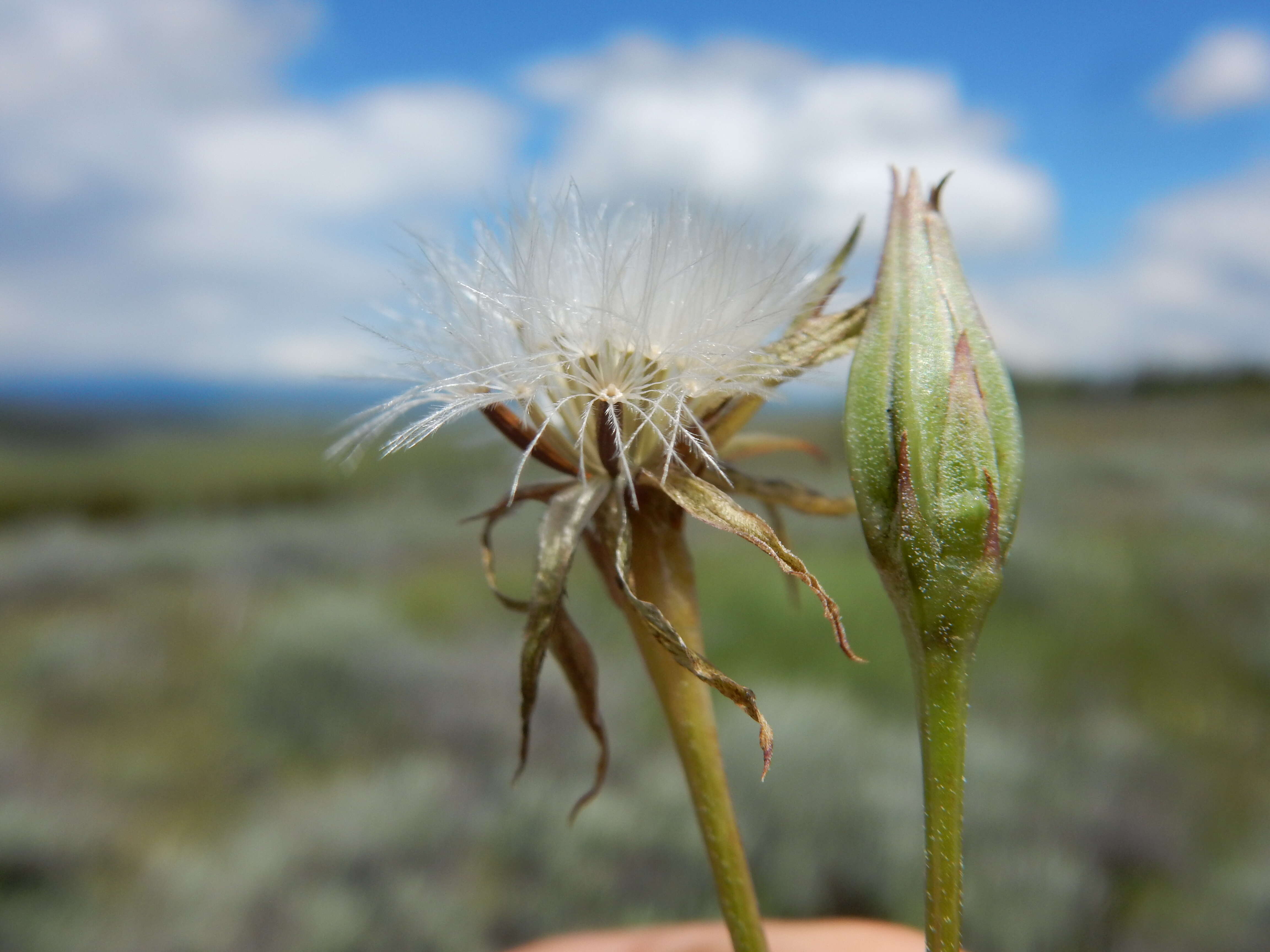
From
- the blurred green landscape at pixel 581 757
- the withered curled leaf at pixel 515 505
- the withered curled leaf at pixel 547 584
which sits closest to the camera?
the withered curled leaf at pixel 547 584

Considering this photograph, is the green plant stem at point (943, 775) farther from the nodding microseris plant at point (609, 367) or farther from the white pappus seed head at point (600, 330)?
the white pappus seed head at point (600, 330)

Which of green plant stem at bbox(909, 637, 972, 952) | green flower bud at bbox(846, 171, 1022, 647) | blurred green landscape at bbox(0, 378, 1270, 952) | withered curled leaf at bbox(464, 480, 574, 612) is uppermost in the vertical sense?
green flower bud at bbox(846, 171, 1022, 647)

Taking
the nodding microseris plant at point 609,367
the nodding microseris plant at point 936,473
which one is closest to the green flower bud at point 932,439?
the nodding microseris plant at point 936,473

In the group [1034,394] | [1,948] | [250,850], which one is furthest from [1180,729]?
[1034,394]

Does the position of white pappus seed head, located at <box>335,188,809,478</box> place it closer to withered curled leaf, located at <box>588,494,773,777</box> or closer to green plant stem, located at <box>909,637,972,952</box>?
withered curled leaf, located at <box>588,494,773,777</box>

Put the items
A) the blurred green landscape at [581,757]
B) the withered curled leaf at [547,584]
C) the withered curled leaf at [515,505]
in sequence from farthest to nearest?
the blurred green landscape at [581,757] → the withered curled leaf at [515,505] → the withered curled leaf at [547,584]

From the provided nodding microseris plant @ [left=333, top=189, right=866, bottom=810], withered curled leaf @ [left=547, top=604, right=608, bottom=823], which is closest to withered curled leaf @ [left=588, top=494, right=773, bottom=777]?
nodding microseris plant @ [left=333, top=189, right=866, bottom=810]

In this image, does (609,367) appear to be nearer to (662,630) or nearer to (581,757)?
(662,630)
